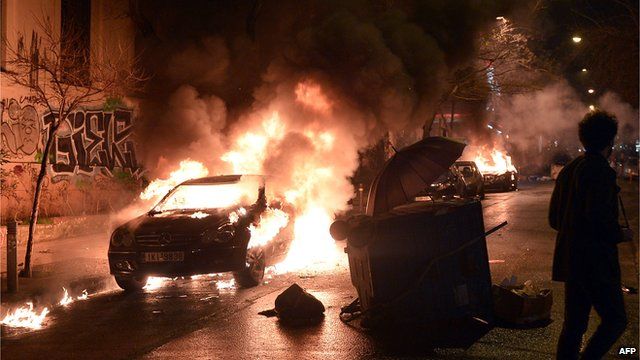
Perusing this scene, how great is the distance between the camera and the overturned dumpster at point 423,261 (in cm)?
577

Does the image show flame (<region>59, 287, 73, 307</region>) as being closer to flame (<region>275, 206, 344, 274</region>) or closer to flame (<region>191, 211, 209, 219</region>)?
flame (<region>191, 211, 209, 219</region>)

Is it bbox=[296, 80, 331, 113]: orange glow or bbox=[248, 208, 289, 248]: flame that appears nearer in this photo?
bbox=[248, 208, 289, 248]: flame

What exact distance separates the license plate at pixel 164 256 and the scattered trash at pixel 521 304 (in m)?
3.84

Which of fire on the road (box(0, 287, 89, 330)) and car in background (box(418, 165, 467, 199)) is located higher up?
car in background (box(418, 165, 467, 199))

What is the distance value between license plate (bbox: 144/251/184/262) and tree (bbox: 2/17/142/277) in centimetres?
231

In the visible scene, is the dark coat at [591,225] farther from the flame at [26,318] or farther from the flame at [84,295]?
the flame at [84,295]

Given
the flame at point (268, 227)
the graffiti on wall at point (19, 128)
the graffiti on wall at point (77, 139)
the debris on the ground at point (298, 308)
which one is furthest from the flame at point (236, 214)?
the graffiti on wall at point (19, 128)

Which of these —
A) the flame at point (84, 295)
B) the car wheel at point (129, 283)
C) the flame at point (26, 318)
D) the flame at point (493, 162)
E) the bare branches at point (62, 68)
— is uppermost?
the bare branches at point (62, 68)

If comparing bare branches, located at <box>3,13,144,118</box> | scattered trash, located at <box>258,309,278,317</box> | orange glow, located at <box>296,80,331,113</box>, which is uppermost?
bare branches, located at <box>3,13,144,118</box>

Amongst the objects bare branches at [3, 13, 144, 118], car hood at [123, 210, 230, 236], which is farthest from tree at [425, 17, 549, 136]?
car hood at [123, 210, 230, 236]

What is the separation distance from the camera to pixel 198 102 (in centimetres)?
1584

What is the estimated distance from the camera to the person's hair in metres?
4.05

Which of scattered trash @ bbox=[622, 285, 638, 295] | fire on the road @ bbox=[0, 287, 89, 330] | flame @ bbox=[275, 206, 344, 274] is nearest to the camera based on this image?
scattered trash @ bbox=[622, 285, 638, 295]

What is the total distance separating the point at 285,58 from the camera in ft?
45.0
